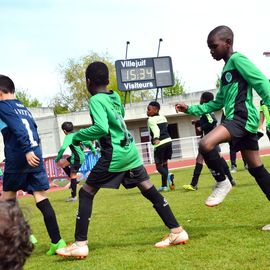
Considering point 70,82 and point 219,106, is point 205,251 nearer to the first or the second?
point 219,106

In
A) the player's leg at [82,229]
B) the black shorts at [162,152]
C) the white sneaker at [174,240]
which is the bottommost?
the black shorts at [162,152]

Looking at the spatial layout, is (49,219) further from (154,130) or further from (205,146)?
(154,130)

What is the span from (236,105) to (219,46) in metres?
0.65

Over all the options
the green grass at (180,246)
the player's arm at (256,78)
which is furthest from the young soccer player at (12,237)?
the player's arm at (256,78)

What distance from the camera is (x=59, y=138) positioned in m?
37.2

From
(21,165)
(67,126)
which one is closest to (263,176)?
(21,165)

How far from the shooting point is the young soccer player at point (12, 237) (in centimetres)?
173

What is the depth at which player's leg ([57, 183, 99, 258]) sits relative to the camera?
4.77 metres

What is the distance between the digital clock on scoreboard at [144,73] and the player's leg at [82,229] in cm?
2539

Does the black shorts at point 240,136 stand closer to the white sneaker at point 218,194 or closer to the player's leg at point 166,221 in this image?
the white sneaker at point 218,194

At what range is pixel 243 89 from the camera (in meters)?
4.96

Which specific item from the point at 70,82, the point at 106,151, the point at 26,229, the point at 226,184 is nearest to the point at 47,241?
the point at 106,151

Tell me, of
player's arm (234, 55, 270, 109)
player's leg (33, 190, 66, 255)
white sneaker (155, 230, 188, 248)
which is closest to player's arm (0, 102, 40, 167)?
player's leg (33, 190, 66, 255)

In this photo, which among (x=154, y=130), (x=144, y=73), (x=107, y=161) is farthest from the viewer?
(x=144, y=73)
